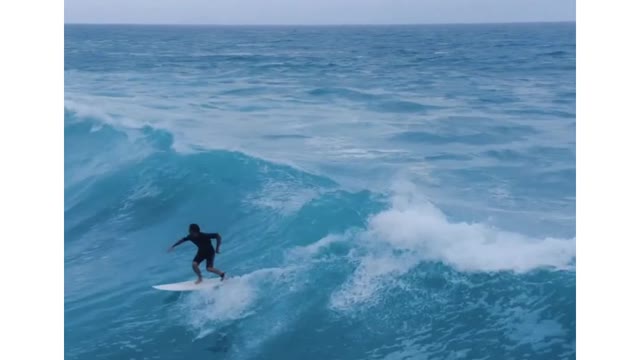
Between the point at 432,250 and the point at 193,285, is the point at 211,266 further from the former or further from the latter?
the point at 432,250

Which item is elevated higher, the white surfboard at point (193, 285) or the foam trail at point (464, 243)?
the foam trail at point (464, 243)

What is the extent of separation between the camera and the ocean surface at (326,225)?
973cm

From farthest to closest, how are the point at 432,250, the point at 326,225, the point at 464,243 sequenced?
the point at 326,225
the point at 464,243
the point at 432,250

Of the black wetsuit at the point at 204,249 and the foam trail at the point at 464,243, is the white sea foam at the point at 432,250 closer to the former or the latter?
the foam trail at the point at 464,243

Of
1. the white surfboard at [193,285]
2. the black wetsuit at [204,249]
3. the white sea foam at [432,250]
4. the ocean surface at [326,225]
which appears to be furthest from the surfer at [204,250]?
the white sea foam at [432,250]

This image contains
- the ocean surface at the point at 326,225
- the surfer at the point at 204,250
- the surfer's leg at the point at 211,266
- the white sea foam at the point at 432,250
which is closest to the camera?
the ocean surface at the point at 326,225

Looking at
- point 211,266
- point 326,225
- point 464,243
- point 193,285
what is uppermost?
point 326,225

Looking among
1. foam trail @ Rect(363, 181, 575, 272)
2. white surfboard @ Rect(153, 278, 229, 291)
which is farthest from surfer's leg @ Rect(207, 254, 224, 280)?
foam trail @ Rect(363, 181, 575, 272)

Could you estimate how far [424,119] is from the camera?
70.7 feet

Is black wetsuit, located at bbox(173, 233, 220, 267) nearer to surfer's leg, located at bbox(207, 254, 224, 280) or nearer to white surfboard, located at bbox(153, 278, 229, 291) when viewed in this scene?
surfer's leg, located at bbox(207, 254, 224, 280)

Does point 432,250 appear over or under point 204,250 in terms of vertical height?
under

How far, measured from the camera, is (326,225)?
12625 millimetres

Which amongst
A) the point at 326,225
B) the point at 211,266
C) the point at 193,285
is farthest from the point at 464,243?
the point at 193,285
